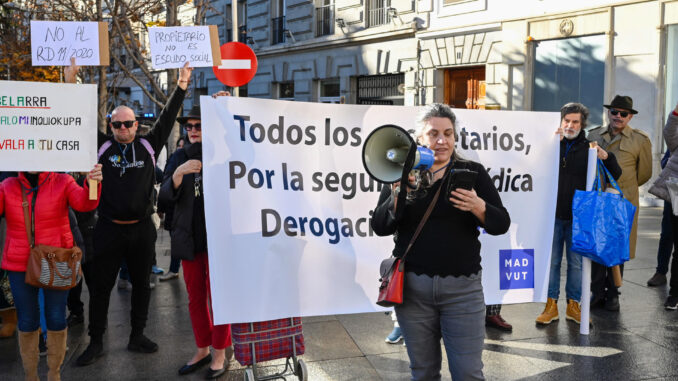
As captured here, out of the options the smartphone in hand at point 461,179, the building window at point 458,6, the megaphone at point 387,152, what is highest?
the building window at point 458,6

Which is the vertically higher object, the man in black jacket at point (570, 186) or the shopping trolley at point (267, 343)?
the man in black jacket at point (570, 186)

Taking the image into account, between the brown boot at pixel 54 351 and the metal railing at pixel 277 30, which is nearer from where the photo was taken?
the brown boot at pixel 54 351

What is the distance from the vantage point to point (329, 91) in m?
22.6

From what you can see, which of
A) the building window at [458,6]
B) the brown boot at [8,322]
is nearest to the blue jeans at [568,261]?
the brown boot at [8,322]

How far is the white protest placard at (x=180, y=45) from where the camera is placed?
455 centimetres

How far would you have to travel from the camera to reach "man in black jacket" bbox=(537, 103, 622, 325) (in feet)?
17.0

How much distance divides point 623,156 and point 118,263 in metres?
4.58

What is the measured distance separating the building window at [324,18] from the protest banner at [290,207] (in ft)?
59.3

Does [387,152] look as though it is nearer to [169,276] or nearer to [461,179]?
[461,179]

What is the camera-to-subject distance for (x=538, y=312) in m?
5.91

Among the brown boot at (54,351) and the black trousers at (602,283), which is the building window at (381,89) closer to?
the black trousers at (602,283)

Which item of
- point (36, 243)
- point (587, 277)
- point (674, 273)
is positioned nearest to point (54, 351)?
point (36, 243)

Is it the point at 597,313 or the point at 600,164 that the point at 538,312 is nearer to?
the point at 597,313

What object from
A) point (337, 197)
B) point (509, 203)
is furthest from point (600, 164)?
point (337, 197)
